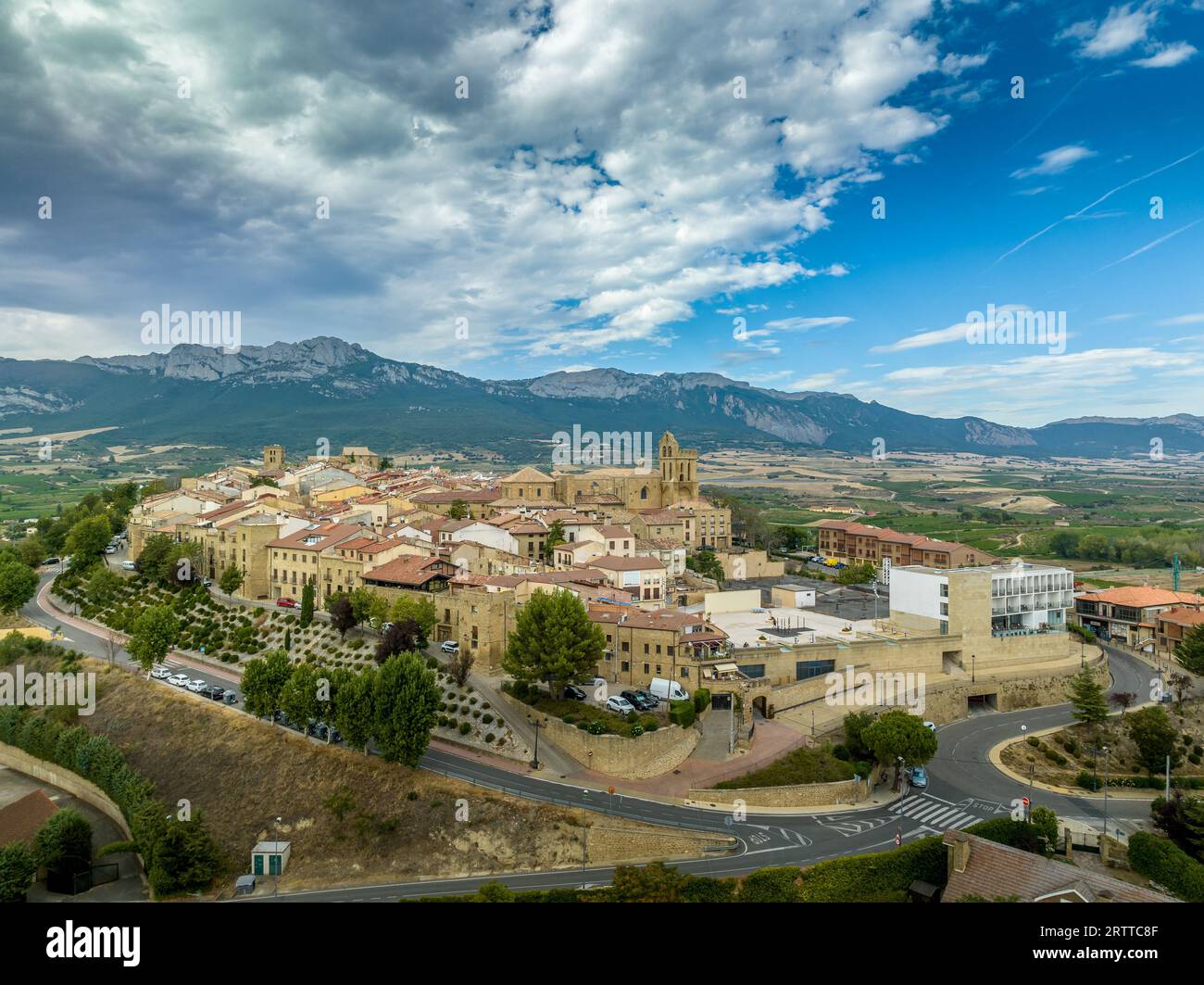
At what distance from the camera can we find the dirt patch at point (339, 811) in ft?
101

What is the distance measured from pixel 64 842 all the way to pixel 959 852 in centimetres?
3707

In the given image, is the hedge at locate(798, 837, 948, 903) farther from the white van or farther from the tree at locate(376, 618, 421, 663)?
the tree at locate(376, 618, 421, 663)

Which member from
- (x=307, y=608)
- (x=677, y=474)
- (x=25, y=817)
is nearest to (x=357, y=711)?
(x=25, y=817)

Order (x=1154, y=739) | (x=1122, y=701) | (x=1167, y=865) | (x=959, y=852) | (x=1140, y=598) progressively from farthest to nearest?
(x=1140, y=598) < (x=1122, y=701) < (x=1154, y=739) < (x=1167, y=865) < (x=959, y=852)

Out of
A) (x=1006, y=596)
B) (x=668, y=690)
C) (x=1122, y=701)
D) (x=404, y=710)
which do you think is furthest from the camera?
(x=1006, y=596)

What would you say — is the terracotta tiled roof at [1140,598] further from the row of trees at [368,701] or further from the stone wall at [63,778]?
the stone wall at [63,778]

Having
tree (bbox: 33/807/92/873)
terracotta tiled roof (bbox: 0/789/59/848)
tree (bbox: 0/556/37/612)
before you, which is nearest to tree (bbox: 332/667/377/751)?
tree (bbox: 33/807/92/873)

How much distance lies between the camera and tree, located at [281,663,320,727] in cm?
3812

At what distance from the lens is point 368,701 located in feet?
118

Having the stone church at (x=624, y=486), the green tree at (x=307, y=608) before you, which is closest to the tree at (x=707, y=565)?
the stone church at (x=624, y=486)

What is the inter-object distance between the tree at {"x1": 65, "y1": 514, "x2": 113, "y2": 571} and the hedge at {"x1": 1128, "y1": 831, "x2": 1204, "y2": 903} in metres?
74.5

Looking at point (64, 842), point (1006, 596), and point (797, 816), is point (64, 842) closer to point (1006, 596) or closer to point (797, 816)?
point (797, 816)

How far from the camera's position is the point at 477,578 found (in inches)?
1937
